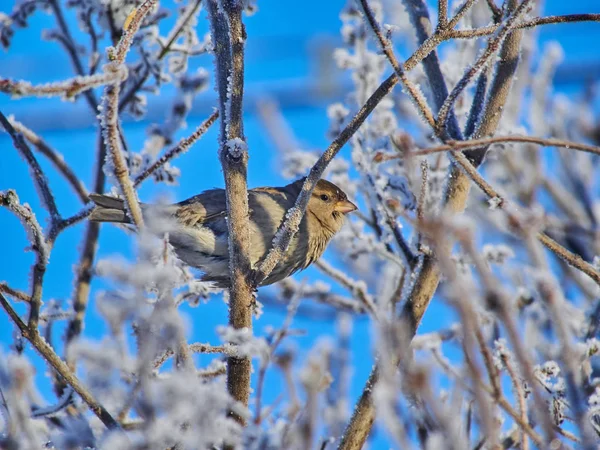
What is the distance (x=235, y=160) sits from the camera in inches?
106

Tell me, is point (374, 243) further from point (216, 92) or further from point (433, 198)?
point (216, 92)

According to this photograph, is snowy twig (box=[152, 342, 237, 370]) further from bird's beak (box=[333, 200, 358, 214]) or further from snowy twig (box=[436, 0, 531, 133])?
bird's beak (box=[333, 200, 358, 214])

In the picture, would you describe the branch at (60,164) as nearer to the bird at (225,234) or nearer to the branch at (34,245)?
the bird at (225,234)

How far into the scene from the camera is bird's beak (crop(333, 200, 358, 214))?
442cm

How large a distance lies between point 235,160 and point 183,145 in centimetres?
48

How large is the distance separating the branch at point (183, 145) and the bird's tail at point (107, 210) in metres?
0.20

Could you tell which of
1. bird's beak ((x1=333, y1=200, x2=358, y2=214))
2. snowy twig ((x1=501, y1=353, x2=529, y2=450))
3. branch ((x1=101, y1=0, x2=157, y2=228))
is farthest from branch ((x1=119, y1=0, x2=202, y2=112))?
snowy twig ((x1=501, y1=353, x2=529, y2=450))

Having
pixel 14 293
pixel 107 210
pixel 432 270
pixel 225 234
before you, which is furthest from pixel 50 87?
pixel 225 234

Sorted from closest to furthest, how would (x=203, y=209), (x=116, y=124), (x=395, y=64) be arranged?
(x=116, y=124), (x=395, y=64), (x=203, y=209)

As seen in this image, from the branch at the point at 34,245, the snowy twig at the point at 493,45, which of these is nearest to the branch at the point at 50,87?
the branch at the point at 34,245

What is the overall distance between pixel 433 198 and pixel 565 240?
1.65m

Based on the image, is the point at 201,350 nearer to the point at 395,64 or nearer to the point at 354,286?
the point at 395,64

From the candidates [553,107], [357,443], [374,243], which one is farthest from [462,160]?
[553,107]

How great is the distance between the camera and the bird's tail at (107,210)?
3436 millimetres
